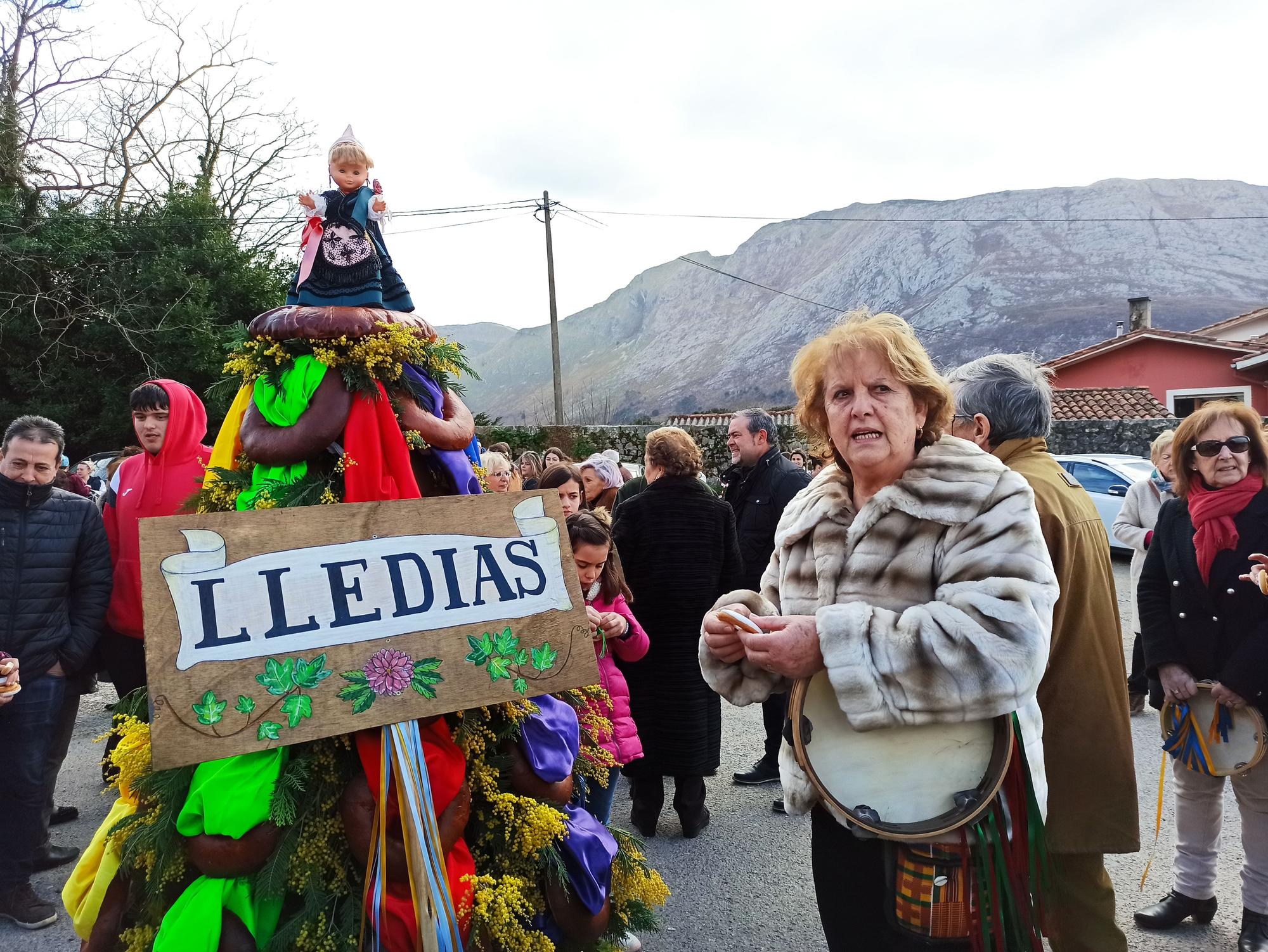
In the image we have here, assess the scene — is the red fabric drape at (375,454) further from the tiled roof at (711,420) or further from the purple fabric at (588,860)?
the tiled roof at (711,420)

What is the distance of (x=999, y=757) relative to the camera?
159 centimetres

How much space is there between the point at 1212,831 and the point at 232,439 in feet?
12.2

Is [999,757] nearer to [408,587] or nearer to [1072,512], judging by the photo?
[1072,512]

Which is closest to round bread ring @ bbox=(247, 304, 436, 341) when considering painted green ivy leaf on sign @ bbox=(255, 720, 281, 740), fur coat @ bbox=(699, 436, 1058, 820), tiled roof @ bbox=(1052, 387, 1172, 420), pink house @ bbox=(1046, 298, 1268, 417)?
painted green ivy leaf on sign @ bbox=(255, 720, 281, 740)

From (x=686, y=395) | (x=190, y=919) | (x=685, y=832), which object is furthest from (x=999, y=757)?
(x=686, y=395)

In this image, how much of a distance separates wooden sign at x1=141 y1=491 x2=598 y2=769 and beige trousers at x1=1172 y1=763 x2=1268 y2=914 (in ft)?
8.16

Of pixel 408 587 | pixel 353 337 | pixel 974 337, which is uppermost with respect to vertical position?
pixel 974 337

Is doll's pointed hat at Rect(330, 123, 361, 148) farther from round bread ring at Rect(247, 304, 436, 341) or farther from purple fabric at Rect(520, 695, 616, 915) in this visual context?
purple fabric at Rect(520, 695, 616, 915)

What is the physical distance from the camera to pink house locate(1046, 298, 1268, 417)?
19.2 meters

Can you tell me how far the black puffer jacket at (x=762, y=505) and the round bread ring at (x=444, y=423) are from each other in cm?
245

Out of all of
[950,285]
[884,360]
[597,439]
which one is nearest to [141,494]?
[884,360]

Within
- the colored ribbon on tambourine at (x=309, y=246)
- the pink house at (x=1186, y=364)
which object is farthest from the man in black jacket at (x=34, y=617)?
the pink house at (x=1186, y=364)

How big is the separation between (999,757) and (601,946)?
4.74ft

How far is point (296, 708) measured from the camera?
5.78 ft
